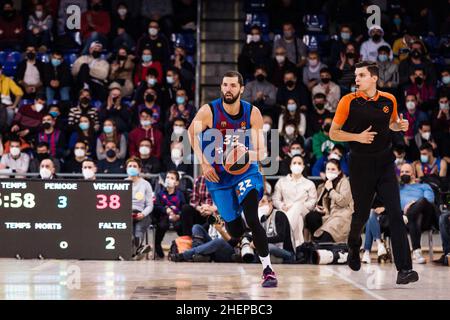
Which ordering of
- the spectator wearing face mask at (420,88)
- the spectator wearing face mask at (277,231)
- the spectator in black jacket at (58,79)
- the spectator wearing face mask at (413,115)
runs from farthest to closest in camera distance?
the spectator in black jacket at (58,79)
the spectator wearing face mask at (420,88)
the spectator wearing face mask at (413,115)
the spectator wearing face mask at (277,231)

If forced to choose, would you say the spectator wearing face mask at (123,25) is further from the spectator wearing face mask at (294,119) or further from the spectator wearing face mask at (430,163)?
the spectator wearing face mask at (430,163)

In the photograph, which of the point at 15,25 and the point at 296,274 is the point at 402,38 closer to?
the point at 15,25

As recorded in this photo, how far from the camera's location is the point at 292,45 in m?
19.0

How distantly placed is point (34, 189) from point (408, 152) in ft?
21.9

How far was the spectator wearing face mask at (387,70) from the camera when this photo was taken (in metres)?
18.0

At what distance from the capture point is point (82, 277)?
10.2 meters

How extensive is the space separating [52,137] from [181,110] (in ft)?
7.66

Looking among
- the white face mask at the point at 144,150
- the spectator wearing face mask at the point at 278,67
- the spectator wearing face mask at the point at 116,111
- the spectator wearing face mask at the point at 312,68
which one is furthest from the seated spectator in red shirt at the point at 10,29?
the spectator wearing face mask at the point at 312,68

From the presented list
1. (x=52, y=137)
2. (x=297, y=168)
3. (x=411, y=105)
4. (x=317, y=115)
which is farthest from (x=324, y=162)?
(x=52, y=137)

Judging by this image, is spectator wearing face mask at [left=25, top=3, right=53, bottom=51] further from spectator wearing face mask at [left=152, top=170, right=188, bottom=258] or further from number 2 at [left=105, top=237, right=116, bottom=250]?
number 2 at [left=105, top=237, right=116, bottom=250]

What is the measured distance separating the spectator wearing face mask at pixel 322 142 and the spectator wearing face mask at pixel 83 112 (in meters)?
3.87

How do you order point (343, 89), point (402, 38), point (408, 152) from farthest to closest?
point (402, 38) → point (343, 89) → point (408, 152)

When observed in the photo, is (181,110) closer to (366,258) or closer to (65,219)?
(65,219)
